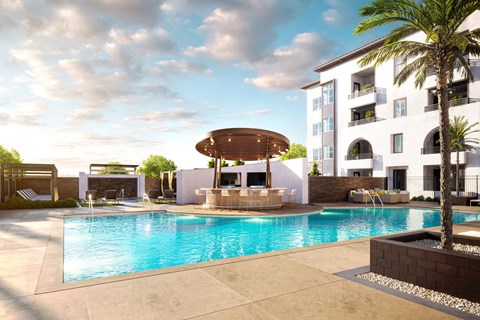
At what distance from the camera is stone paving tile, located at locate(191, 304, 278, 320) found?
351cm

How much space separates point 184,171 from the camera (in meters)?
23.2

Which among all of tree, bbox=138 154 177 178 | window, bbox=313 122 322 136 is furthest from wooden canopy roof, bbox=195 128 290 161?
tree, bbox=138 154 177 178

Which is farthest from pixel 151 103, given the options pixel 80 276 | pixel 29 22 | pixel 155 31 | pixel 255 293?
pixel 255 293

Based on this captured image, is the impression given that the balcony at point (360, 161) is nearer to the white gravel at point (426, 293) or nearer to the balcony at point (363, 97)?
the balcony at point (363, 97)

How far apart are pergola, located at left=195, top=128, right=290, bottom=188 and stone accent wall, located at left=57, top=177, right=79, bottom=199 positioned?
14.1 m

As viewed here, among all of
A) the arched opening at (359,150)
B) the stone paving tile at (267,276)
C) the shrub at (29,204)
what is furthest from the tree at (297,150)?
the stone paving tile at (267,276)

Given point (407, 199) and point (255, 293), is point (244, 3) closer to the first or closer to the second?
point (255, 293)

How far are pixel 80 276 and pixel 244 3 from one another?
11489mm

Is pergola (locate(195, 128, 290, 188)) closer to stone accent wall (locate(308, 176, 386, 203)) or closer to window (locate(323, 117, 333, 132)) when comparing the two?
stone accent wall (locate(308, 176, 386, 203))

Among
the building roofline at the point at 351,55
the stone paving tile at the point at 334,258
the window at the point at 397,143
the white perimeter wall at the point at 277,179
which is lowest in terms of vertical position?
the stone paving tile at the point at 334,258

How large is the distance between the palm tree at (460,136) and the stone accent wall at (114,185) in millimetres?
27606

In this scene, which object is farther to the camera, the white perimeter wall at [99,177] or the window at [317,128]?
the window at [317,128]

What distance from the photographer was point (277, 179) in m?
24.0

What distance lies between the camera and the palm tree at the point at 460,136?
77.5 feet
